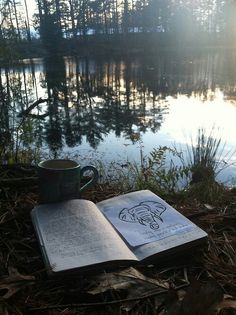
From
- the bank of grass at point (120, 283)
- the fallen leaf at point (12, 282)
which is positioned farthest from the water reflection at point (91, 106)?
the fallen leaf at point (12, 282)

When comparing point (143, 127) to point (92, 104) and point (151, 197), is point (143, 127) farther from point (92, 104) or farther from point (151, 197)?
point (151, 197)

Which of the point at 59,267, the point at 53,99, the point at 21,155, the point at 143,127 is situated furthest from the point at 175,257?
the point at 53,99

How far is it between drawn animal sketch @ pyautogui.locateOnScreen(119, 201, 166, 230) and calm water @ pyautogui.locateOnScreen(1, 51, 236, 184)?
2079 millimetres

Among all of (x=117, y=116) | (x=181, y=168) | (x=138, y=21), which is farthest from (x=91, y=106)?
(x=138, y=21)

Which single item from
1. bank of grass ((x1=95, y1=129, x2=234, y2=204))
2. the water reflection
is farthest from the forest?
bank of grass ((x1=95, y1=129, x2=234, y2=204))

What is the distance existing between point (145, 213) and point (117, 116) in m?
6.58

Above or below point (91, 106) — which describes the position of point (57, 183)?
above

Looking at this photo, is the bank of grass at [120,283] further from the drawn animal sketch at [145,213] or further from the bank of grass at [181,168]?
the bank of grass at [181,168]

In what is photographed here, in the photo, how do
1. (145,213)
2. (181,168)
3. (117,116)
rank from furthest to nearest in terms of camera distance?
(117,116) < (181,168) < (145,213)

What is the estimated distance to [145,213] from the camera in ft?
4.65

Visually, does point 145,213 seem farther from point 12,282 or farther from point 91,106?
point 91,106

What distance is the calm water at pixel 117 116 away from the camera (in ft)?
17.4

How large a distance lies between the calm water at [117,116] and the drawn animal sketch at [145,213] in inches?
81.8

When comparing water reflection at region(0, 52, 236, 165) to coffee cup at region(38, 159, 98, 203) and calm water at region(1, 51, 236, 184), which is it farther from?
coffee cup at region(38, 159, 98, 203)
